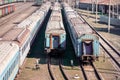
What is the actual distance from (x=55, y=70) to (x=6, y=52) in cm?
752

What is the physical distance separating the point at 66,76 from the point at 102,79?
3.08m

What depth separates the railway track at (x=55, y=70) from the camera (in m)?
25.4

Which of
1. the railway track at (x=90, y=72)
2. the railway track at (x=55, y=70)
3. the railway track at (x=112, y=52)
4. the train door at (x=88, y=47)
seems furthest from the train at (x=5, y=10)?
the railway track at (x=90, y=72)

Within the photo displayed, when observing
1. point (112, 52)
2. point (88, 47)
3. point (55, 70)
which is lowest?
point (55, 70)

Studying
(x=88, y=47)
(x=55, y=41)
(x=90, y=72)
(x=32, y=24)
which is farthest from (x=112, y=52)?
(x=32, y=24)

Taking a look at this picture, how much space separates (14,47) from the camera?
928 inches

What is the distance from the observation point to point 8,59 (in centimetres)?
2020

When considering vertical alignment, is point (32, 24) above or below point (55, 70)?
above

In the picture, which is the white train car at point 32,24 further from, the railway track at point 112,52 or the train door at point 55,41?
the railway track at point 112,52

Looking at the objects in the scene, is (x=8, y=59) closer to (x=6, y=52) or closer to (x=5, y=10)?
(x=6, y=52)

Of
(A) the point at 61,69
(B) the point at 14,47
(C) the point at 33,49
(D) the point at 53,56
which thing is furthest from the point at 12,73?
(C) the point at 33,49

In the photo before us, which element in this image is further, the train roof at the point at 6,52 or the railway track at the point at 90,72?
the railway track at the point at 90,72

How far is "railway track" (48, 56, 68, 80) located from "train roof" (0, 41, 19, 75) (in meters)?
4.27

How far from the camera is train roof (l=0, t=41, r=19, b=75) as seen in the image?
18.9 m
